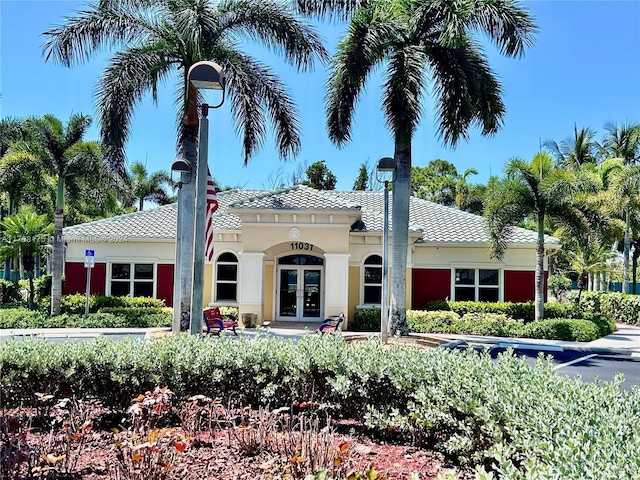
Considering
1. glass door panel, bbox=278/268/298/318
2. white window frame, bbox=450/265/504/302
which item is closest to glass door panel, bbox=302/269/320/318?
glass door panel, bbox=278/268/298/318

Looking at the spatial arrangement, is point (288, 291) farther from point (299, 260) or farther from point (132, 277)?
point (132, 277)

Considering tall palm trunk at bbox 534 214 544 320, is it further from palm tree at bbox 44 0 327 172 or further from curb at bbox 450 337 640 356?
palm tree at bbox 44 0 327 172

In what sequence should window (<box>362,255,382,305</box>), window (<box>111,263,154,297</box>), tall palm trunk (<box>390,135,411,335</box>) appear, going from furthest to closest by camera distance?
window (<box>111,263,154,297</box>) → window (<box>362,255,382,305</box>) → tall palm trunk (<box>390,135,411,335</box>)

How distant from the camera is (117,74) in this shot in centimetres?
1420

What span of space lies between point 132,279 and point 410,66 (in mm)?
15272

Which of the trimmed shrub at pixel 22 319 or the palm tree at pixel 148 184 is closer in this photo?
the trimmed shrub at pixel 22 319

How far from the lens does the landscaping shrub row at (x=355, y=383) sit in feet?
14.0

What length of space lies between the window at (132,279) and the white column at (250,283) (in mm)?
5212

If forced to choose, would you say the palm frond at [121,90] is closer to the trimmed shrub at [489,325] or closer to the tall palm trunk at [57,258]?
the tall palm trunk at [57,258]

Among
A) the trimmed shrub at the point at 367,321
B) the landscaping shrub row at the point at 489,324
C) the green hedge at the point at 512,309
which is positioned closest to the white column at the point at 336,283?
the trimmed shrub at the point at 367,321

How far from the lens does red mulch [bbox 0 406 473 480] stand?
3967mm

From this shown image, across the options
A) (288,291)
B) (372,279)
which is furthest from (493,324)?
(288,291)

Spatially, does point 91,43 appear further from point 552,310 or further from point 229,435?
point 552,310

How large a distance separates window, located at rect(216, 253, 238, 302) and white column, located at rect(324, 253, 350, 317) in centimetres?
450
